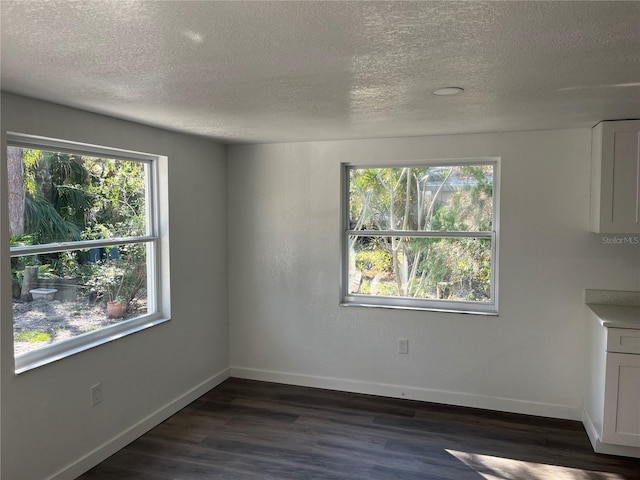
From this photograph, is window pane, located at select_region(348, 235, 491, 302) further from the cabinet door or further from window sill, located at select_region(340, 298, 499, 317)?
the cabinet door

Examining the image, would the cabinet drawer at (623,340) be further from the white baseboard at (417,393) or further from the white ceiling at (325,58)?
the white ceiling at (325,58)

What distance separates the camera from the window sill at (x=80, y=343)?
8.63ft

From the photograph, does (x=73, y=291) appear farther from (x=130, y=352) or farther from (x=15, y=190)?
(x=15, y=190)

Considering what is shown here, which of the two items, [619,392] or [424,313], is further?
[424,313]

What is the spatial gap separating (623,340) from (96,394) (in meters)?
3.32

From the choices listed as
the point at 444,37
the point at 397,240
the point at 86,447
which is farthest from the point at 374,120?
the point at 86,447

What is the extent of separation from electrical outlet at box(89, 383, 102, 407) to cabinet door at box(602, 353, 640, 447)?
3214 mm

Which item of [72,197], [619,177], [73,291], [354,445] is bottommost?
[354,445]

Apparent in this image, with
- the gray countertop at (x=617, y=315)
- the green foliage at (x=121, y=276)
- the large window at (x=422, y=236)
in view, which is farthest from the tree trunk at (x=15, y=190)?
the gray countertop at (x=617, y=315)

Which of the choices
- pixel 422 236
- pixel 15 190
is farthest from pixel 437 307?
pixel 15 190

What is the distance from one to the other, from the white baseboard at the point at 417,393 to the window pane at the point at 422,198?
1.36m

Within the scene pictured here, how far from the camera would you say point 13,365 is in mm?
2479

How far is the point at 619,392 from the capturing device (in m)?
3.03

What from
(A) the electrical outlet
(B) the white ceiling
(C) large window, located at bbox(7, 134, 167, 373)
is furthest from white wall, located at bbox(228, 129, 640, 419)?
(A) the electrical outlet
